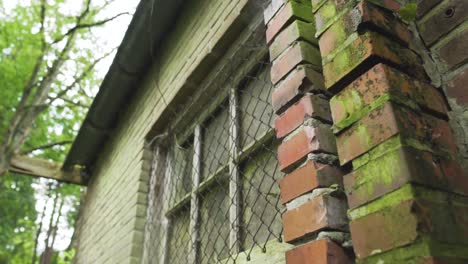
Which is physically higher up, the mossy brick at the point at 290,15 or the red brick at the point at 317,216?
the mossy brick at the point at 290,15

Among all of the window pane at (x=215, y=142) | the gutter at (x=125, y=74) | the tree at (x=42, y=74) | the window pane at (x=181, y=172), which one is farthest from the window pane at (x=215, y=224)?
the tree at (x=42, y=74)

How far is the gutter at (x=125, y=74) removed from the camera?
253 centimetres

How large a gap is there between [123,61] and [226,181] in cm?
154

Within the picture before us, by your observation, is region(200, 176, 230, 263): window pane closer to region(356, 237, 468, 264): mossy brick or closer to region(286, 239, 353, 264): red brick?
region(286, 239, 353, 264): red brick

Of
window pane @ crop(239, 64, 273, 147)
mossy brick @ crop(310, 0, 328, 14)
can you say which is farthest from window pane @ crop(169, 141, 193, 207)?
mossy brick @ crop(310, 0, 328, 14)

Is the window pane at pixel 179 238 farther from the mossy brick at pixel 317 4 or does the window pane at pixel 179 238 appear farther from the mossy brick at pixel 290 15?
the mossy brick at pixel 317 4

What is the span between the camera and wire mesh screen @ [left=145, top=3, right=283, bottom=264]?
153 cm

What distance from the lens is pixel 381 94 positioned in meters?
0.77

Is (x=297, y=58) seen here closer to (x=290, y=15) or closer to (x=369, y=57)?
(x=290, y=15)

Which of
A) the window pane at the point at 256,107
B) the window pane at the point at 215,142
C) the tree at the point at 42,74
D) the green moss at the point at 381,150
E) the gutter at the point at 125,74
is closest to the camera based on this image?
the green moss at the point at 381,150

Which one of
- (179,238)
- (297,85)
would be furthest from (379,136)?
(179,238)

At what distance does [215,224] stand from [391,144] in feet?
4.05

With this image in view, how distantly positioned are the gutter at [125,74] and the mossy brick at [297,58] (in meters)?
1.52

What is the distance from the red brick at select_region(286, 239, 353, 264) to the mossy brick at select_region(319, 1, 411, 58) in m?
0.47
